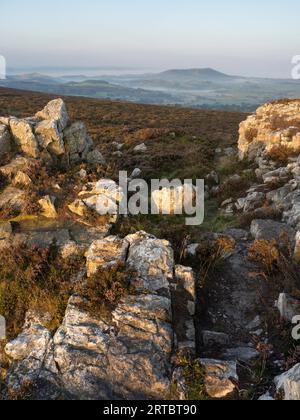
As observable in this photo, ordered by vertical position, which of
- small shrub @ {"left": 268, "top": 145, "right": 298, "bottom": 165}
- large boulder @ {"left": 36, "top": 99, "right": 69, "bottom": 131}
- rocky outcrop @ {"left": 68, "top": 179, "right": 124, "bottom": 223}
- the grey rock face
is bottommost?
the grey rock face

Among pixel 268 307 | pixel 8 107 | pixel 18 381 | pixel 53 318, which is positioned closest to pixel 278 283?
pixel 268 307

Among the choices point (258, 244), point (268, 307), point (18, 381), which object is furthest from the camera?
point (258, 244)

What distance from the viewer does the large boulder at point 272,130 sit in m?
21.2

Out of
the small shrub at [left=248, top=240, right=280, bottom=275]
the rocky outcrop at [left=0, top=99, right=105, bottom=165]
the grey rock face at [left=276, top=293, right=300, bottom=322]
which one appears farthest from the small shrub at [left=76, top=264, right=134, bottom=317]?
the rocky outcrop at [left=0, top=99, right=105, bottom=165]

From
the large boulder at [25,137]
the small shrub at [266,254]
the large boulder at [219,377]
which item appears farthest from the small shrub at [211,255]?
the large boulder at [25,137]

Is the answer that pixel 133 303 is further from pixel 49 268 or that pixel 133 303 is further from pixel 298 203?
pixel 298 203

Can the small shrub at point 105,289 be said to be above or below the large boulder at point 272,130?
below

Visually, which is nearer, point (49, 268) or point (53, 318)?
point (53, 318)

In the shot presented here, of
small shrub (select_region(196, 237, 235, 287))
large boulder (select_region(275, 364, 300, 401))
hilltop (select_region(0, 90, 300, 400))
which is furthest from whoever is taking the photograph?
small shrub (select_region(196, 237, 235, 287))

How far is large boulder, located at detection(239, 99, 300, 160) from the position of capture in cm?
2122

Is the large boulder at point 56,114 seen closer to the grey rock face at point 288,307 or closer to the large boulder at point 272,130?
the grey rock face at point 288,307

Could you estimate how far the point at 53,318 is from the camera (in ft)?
27.3

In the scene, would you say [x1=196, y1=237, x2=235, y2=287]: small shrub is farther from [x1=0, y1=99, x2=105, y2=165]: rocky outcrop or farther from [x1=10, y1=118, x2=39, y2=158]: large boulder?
[x1=10, y1=118, x2=39, y2=158]: large boulder
